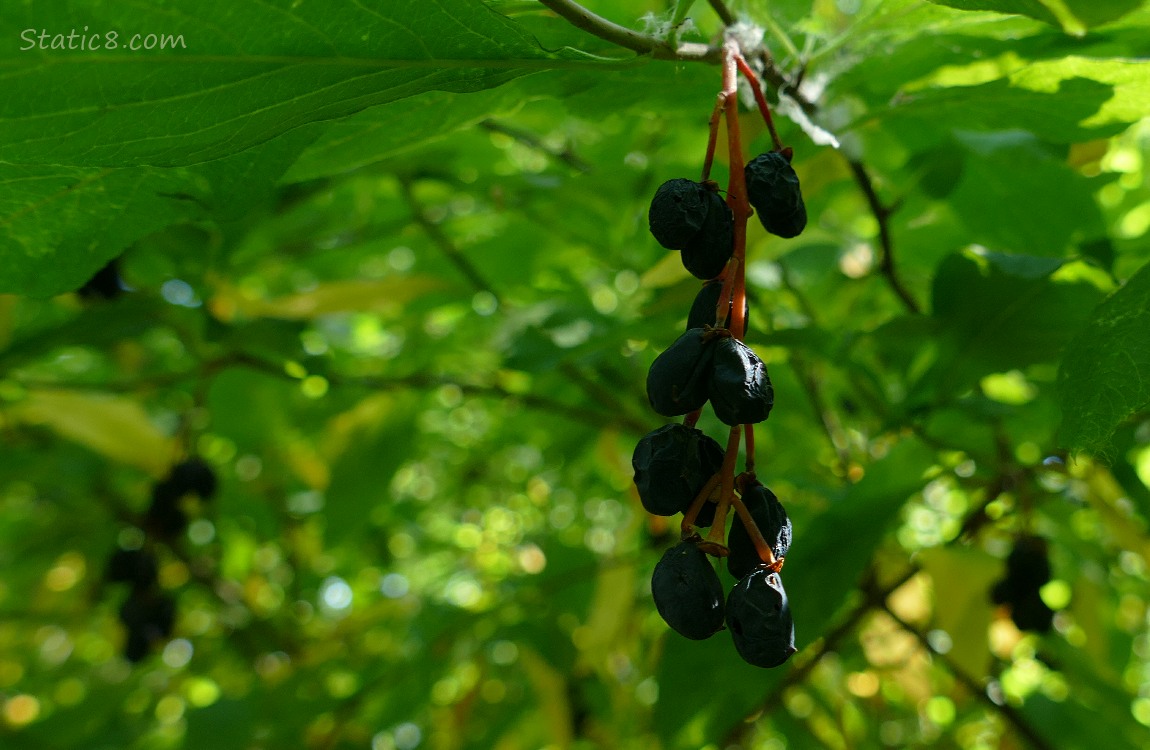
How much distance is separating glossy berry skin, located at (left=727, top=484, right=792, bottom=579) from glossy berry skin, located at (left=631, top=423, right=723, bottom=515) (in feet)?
0.15

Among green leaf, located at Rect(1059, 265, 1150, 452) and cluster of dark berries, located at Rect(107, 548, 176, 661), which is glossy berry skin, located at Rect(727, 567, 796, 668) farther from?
cluster of dark berries, located at Rect(107, 548, 176, 661)

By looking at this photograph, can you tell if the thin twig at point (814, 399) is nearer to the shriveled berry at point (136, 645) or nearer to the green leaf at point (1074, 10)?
the green leaf at point (1074, 10)

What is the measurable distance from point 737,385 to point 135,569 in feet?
6.13

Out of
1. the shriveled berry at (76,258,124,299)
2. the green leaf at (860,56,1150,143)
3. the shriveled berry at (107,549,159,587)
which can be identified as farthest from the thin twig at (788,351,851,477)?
the shriveled berry at (107,549,159,587)

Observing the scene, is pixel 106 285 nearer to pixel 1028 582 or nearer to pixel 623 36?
pixel 623 36

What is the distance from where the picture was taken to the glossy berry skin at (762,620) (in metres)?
0.61

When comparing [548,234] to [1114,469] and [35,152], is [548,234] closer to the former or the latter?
[1114,469]

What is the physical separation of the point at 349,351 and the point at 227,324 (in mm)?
922

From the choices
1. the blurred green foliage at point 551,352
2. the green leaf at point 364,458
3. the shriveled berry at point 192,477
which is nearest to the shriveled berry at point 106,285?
the blurred green foliage at point 551,352

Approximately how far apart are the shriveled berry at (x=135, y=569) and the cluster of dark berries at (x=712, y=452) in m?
1.75

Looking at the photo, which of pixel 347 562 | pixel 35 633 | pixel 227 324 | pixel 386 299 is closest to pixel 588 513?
pixel 347 562

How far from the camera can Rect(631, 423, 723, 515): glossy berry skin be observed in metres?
0.63

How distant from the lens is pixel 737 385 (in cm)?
59

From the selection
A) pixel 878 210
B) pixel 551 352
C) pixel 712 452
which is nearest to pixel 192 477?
pixel 551 352
